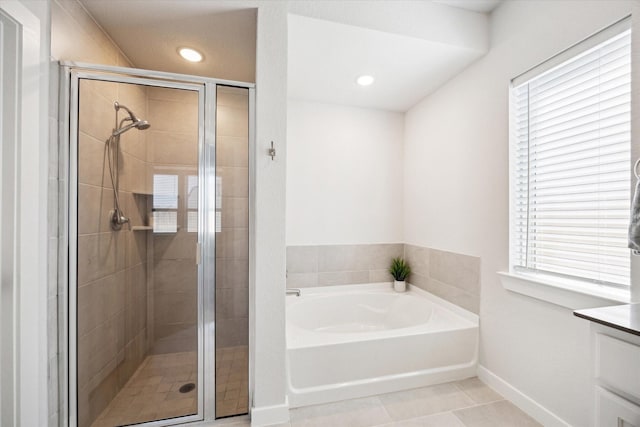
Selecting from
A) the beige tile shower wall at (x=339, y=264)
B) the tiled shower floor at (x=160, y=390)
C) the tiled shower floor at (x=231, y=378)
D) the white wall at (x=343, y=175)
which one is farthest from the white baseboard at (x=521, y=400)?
the tiled shower floor at (x=160, y=390)

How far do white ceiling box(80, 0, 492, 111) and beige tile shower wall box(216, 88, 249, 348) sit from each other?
494 mm

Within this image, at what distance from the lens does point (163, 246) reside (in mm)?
1598

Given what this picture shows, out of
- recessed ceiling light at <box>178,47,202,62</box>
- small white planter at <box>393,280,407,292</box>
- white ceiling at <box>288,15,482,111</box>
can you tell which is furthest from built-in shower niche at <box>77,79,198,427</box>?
small white planter at <box>393,280,407,292</box>

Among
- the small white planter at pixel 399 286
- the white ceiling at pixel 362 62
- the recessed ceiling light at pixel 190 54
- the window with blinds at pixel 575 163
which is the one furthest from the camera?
the small white planter at pixel 399 286

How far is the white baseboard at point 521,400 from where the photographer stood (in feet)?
4.98

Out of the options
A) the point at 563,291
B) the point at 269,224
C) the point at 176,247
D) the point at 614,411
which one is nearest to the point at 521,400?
the point at 563,291

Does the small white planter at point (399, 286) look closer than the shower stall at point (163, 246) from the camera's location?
No

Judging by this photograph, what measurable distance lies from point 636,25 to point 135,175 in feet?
8.23

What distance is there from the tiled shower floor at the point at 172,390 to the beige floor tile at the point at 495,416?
4.28 ft

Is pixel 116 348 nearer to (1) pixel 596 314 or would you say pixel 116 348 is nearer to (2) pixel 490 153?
(1) pixel 596 314

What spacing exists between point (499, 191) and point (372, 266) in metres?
1.41

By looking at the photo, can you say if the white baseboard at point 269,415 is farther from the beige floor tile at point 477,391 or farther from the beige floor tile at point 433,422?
the beige floor tile at point 477,391

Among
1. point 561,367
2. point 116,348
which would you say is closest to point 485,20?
point 561,367

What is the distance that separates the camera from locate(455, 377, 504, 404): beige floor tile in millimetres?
1783
